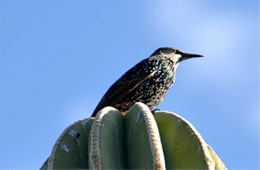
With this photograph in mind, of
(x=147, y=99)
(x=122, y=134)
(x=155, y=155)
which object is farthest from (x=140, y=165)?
(x=147, y=99)

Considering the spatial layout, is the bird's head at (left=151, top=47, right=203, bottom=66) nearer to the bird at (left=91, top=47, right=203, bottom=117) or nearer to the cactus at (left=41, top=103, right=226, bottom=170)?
the bird at (left=91, top=47, right=203, bottom=117)

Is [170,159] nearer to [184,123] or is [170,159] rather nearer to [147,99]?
[184,123]

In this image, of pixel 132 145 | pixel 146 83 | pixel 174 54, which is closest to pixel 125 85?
pixel 146 83

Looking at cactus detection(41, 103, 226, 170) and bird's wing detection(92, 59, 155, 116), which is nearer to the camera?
cactus detection(41, 103, 226, 170)

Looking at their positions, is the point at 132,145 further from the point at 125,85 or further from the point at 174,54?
the point at 174,54

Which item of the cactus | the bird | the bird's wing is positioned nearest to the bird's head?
the bird

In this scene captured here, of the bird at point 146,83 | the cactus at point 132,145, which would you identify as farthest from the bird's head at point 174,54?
the cactus at point 132,145

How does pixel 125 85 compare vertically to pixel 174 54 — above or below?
below
